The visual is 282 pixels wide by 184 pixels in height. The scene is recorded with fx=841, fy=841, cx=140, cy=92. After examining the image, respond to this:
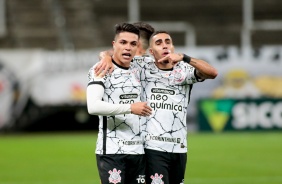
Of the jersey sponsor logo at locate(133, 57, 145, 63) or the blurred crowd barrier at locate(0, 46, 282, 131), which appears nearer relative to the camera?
the jersey sponsor logo at locate(133, 57, 145, 63)

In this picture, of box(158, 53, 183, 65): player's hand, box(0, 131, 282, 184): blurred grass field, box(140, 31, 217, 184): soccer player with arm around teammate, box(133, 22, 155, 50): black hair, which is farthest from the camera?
box(0, 131, 282, 184): blurred grass field

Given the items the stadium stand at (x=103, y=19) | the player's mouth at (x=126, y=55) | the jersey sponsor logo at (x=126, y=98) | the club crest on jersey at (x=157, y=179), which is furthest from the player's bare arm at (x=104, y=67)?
the stadium stand at (x=103, y=19)

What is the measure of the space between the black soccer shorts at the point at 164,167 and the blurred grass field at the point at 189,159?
221 inches

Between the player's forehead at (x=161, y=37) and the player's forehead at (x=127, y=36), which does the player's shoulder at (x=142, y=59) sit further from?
the player's forehead at (x=127, y=36)

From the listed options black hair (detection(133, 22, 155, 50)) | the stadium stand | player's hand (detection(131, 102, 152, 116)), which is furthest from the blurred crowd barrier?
player's hand (detection(131, 102, 152, 116))

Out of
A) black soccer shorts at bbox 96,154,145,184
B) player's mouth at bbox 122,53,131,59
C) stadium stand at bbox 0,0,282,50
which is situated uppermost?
stadium stand at bbox 0,0,282,50

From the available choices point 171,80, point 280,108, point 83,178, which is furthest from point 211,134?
point 171,80

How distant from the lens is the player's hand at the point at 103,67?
7836 millimetres

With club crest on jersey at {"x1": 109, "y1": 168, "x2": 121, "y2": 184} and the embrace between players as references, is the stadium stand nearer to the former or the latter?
the embrace between players

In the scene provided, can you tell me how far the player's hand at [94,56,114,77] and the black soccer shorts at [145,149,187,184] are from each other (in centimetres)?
87

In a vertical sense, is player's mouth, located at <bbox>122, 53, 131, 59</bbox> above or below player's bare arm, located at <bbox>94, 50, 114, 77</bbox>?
above

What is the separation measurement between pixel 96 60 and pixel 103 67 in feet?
61.2

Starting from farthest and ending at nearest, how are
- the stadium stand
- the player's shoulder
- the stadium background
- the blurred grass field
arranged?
the stadium stand
the stadium background
the blurred grass field
the player's shoulder

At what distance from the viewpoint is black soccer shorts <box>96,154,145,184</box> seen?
7867 millimetres
